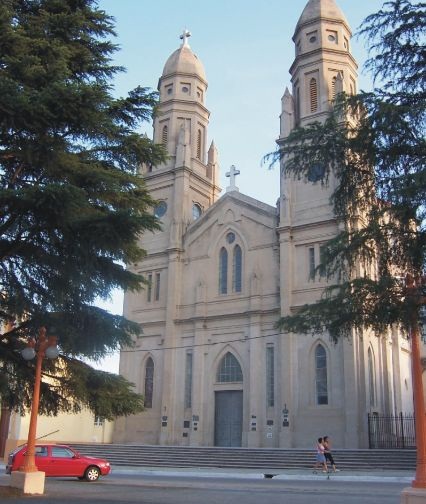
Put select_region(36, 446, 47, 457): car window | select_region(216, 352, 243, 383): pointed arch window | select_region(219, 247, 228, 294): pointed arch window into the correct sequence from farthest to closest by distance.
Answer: select_region(219, 247, 228, 294): pointed arch window → select_region(216, 352, 243, 383): pointed arch window → select_region(36, 446, 47, 457): car window

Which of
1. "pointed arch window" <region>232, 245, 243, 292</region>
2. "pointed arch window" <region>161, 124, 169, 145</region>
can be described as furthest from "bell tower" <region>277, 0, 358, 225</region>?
"pointed arch window" <region>161, 124, 169, 145</region>

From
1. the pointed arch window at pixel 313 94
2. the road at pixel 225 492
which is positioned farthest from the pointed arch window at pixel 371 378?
the pointed arch window at pixel 313 94

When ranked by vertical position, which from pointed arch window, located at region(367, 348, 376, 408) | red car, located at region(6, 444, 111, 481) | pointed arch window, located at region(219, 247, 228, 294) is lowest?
red car, located at region(6, 444, 111, 481)

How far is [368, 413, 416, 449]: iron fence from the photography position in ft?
92.3

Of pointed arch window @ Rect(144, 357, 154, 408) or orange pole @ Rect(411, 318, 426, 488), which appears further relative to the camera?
pointed arch window @ Rect(144, 357, 154, 408)

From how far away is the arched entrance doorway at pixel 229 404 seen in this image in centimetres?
3234

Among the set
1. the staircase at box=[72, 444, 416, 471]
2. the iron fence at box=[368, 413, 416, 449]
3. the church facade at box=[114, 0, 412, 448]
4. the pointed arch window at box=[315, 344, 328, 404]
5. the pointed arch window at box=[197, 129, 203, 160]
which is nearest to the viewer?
the staircase at box=[72, 444, 416, 471]

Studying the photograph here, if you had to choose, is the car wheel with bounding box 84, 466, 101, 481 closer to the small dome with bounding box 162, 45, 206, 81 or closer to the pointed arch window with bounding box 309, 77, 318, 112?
the pointed arch window with bounding box 309, 77, 318, 112

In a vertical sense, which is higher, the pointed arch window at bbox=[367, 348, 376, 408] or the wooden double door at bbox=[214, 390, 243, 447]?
the pointed arch window at bbox=[367, 348, 376, 408]

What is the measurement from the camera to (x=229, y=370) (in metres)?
33.6

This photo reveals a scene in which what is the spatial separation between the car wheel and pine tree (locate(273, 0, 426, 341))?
12159mm

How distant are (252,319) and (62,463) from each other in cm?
1516

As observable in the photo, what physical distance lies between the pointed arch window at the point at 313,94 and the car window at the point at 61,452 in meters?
23.8

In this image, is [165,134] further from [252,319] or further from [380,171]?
[380,171]
